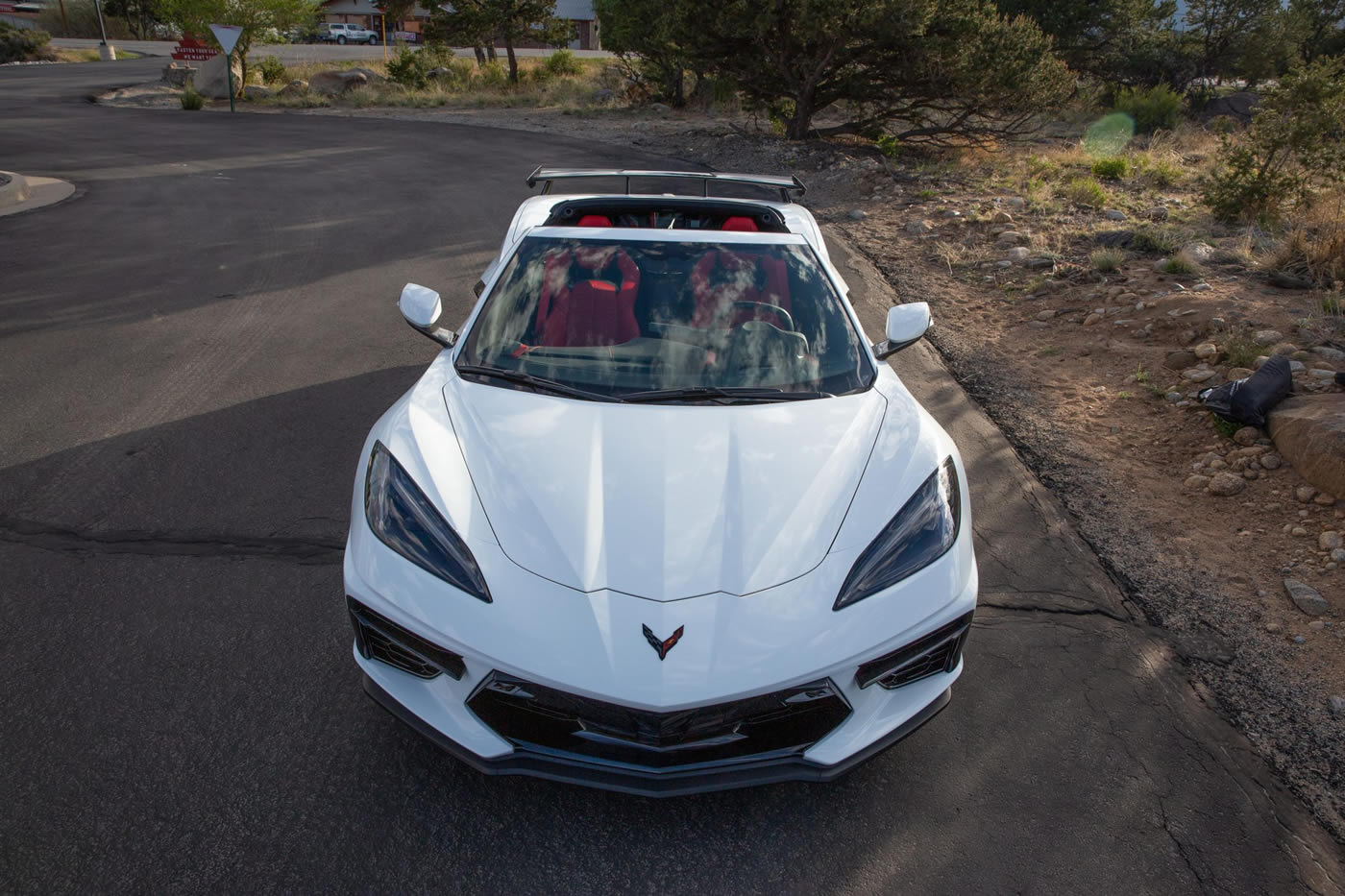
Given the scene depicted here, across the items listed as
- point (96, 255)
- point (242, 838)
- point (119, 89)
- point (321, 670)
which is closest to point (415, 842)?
point (242, 838)

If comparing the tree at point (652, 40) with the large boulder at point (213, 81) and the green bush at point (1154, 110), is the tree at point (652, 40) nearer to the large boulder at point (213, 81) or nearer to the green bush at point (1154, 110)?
the green bush at point (1154, 110)

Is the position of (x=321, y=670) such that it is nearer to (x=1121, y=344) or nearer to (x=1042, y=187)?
(x=1121, y=344)

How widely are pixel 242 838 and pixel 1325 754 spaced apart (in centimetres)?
345

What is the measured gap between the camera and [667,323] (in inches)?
140

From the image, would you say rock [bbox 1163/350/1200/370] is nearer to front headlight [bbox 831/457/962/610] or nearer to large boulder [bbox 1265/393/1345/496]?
large boulder [bbox 1265/393/1345/496]

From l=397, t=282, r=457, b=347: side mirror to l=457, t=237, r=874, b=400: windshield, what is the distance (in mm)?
270

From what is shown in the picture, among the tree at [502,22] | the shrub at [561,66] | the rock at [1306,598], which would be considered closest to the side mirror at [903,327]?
the rock at [1306,598]

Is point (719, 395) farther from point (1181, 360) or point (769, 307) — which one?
point (1181, 360)

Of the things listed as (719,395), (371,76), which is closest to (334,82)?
(371,76)

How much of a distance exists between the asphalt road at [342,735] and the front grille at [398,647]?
0.42 metres

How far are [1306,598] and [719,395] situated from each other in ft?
9.09

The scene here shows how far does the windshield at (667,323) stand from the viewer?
3338 millimetres

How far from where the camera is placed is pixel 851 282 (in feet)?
28.0

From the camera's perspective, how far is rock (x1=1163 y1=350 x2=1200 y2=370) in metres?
6.10
